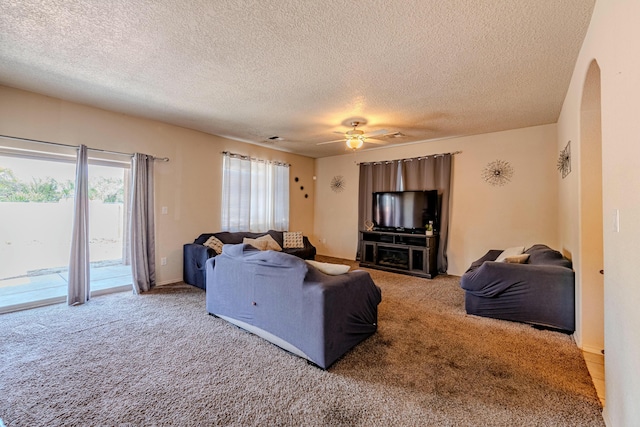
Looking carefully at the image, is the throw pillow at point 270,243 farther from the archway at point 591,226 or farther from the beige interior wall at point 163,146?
the archway at point 591,226

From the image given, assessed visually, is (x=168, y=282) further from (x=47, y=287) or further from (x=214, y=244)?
(x=47, y=287)

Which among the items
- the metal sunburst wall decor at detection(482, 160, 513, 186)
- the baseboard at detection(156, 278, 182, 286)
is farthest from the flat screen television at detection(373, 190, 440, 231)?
the baseboard at detection(156, 278, 182, 286)

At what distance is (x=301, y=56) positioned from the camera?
2.41 metres

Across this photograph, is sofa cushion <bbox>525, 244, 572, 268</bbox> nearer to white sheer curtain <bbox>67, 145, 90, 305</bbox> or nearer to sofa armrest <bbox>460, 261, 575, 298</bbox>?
sofa armrest <bbox>460, 261, 575, 298</bbox>

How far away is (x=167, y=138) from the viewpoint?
443cm

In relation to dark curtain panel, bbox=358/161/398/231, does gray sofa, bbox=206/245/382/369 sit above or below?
below

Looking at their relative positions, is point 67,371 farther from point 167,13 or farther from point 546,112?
point 546,112

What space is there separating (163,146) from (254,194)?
188cm

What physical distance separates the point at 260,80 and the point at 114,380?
289 cm

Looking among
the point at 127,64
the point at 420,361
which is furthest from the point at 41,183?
the point at 420,361

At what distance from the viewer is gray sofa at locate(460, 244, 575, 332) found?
107 inches

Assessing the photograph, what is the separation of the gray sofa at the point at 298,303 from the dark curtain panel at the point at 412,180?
3027mm

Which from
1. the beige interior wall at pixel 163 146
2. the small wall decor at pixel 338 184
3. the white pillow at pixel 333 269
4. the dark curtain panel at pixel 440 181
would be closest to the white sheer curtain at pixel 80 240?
the beige interior wall at pixel 163 146

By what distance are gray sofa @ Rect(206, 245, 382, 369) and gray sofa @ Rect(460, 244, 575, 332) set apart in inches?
52.6
